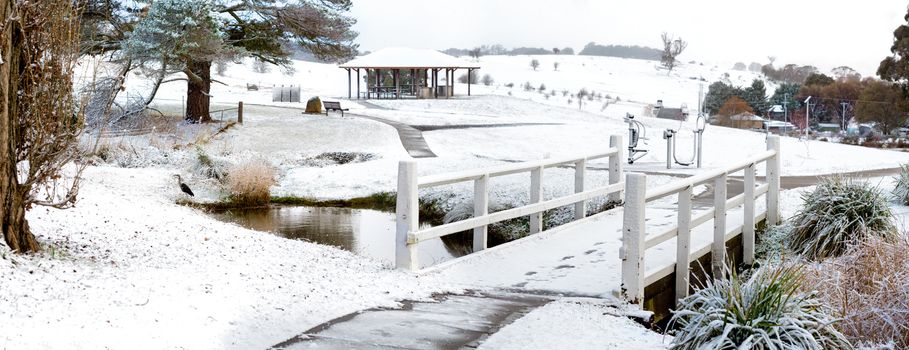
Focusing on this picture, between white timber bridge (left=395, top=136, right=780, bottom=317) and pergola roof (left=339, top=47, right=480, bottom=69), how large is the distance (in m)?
42.7

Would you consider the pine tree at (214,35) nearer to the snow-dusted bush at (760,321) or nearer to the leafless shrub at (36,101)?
the leafless shrub at (36,101)

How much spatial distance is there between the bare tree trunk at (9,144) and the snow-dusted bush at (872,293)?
5759 millimetres

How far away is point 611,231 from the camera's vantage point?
10.4 meters

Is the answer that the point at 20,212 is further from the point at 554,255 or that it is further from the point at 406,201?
the point at 554,255

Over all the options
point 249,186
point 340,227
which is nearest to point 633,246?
point 340,227

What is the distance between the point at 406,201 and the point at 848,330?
3.64 meters

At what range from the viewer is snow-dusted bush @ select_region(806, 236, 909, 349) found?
6105 millimetres

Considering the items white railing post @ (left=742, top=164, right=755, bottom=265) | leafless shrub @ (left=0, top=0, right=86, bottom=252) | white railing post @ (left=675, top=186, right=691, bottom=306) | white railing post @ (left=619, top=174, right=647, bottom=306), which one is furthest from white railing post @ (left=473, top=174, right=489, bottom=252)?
leafless shrub @ (left=0, top=0, right=86, bottom=252)

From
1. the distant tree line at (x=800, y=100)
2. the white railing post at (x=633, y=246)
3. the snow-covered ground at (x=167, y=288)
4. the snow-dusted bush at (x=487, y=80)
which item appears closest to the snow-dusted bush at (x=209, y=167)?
the snow-covered ground at (x=167, y=288)

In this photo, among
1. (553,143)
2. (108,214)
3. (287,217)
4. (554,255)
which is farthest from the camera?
(553,143)

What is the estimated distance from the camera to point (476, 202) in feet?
31.2

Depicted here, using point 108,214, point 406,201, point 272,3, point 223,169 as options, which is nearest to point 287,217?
point 223,169

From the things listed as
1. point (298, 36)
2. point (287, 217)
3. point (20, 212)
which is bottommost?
point (287, 217)

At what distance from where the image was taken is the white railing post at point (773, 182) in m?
11.8
